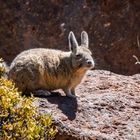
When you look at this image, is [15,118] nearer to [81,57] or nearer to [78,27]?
[81,57]

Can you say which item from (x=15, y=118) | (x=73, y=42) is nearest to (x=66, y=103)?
(x=73, y=42)

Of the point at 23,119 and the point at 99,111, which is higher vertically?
the point at 23,119

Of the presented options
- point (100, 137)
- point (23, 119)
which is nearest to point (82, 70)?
point (100, 137)

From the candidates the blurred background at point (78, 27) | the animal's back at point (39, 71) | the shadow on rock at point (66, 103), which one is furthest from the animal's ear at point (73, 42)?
the blurred background at point (78, 27)

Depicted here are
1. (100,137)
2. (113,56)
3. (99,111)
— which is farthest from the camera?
(113,56)

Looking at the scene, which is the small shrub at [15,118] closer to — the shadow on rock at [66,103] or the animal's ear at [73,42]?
the shadow on rock at [66,103]

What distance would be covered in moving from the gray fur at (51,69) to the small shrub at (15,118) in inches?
94.6

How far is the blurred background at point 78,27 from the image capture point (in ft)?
53.4

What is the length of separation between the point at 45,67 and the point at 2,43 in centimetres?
619

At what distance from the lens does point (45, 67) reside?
10484mm

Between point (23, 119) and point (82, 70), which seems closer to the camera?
point (23, 119)

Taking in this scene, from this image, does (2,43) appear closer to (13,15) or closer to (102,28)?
(13,15)

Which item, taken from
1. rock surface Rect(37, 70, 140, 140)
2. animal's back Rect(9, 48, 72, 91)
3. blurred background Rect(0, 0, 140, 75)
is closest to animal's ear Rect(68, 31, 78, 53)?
animal's back Rect(9, 48, 72, 91)

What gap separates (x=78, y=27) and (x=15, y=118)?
906cm
